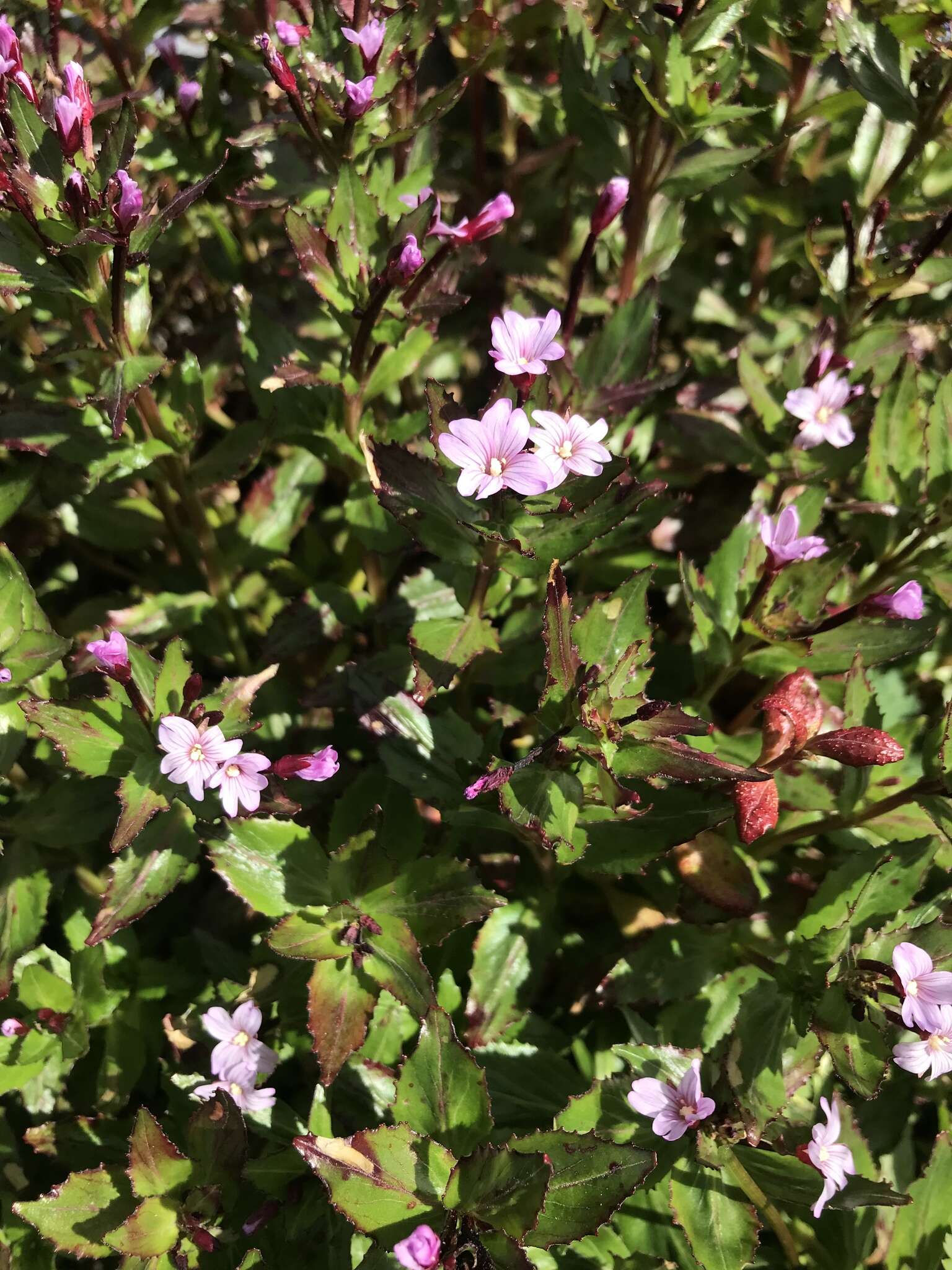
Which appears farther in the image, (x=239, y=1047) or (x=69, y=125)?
(x=239, y=1047)

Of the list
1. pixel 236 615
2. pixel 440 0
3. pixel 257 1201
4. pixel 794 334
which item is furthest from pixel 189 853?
pixel 794 334

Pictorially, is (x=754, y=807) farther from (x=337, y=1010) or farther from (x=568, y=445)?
(x=337, y=1010)

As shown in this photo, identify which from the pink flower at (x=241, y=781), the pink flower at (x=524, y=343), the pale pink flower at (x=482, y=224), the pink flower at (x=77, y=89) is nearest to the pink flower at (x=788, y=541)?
the pink flower at (x=524, y=343)

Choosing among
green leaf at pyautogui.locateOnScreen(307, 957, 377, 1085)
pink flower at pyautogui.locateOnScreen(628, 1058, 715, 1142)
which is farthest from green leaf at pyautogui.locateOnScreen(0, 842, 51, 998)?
pink flower at pyautogui.locateOnScreen(628, 1058, 715, 1142)

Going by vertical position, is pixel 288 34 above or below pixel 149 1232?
above

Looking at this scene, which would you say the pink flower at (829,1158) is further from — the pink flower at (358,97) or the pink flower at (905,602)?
the pink flower at (358,97)

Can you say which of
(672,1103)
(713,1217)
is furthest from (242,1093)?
(713,1217)

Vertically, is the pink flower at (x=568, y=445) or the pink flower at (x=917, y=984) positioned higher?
the pink flower at (x=568, y=445)
